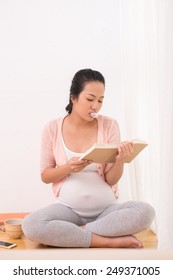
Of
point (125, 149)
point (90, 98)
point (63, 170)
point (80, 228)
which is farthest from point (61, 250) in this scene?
point (90, 98)

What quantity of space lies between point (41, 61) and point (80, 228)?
3.69 ft

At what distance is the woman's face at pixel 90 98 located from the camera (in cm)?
166

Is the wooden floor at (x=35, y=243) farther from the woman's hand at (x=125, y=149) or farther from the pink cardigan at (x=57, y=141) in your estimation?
the woman's hand at (x=125, y=149)

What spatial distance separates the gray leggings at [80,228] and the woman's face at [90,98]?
0.46m

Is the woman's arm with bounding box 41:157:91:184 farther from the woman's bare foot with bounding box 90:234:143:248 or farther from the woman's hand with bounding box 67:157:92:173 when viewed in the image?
the woman's bare foot with bounding box 90:234:143:248

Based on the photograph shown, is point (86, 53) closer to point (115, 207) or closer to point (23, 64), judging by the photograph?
point (23, 64)

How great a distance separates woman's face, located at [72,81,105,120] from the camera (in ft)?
5.45

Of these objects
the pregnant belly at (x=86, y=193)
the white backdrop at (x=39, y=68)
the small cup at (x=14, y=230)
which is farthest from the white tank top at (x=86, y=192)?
the white backdrop at (x=39, y=68)

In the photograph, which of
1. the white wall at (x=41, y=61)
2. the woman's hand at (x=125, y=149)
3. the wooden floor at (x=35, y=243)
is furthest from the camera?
the white wall at (x=41, y=61)

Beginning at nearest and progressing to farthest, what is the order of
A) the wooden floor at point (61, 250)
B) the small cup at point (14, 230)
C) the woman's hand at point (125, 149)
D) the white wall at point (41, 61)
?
the wooden floor at point (61, 250) < the woman's hand at point (125, 149) < the small cup at point (14, 230) < the white wall at point (41, 61)

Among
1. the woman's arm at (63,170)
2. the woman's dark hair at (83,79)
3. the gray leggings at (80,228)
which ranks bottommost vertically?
the gray leggings at (80,228)

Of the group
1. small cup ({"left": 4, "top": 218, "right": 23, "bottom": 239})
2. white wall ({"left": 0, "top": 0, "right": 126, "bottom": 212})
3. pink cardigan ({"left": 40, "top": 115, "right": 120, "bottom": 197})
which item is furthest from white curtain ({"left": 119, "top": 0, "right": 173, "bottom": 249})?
small cup ({"left": 4, "top": 218, "right": 23, "bottom": 239})
